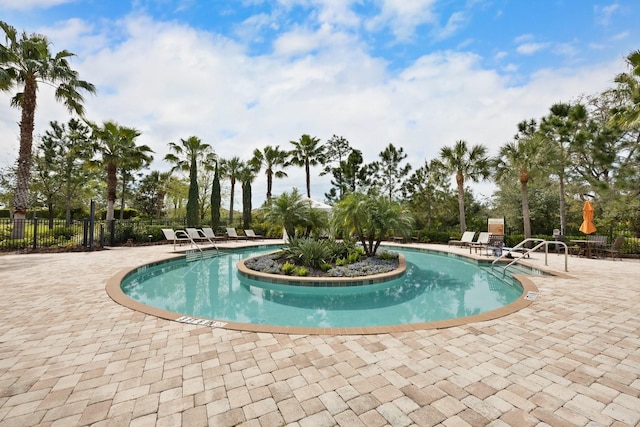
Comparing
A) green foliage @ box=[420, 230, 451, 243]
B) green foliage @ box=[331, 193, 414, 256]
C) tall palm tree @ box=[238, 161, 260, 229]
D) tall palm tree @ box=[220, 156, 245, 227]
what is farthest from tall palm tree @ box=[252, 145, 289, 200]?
green foliage @ box=[331, 193, 414, 256]

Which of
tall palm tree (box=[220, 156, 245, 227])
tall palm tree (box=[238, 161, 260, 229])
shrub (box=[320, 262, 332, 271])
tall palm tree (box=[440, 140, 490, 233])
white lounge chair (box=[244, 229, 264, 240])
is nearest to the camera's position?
shrub (box=[320, 262, 332, 271])

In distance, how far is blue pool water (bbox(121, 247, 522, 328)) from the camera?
5.47 m

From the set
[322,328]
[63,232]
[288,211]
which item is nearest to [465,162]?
[288,211]

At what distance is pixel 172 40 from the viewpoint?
7.58 metres

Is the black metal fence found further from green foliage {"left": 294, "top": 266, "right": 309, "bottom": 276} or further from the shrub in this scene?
the shrub

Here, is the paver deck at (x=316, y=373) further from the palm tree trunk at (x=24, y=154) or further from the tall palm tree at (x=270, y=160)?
the tall palm tree at (x=270, y=160)

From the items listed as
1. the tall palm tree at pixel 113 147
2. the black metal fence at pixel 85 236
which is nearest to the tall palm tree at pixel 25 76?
the black metal fence at pixel 85 236

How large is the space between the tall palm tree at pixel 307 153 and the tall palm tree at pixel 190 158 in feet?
23.6

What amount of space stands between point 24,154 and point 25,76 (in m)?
3.35

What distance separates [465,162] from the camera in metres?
19.4

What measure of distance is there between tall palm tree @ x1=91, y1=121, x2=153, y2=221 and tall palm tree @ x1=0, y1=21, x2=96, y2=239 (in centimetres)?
363

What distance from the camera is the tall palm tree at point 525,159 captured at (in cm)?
1551

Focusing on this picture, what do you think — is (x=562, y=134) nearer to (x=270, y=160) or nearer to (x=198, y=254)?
(x=198, y=254)

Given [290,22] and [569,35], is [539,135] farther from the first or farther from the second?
[290,22]
